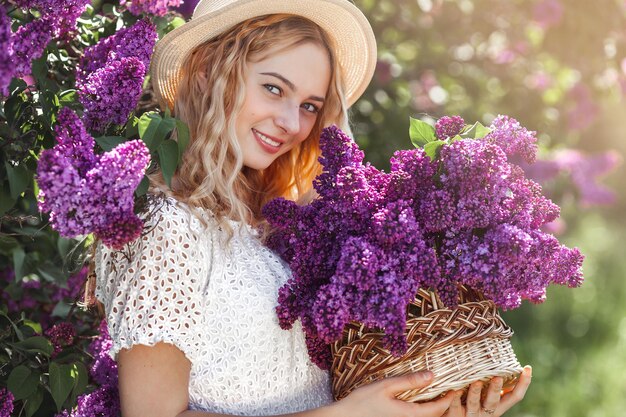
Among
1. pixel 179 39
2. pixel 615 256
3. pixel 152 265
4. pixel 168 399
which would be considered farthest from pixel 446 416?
pixel 615 256

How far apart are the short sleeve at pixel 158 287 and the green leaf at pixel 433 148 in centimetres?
53

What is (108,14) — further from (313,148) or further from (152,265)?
(152,265)

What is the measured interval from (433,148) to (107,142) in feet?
2.06

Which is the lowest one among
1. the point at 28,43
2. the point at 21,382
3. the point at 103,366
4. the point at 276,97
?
Result: the point at 103,366

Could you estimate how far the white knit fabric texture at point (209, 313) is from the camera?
165 centimetres

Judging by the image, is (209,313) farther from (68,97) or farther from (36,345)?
(68,97)

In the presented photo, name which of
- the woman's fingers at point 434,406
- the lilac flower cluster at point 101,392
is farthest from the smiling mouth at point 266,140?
the woman's fingers at point 434,406

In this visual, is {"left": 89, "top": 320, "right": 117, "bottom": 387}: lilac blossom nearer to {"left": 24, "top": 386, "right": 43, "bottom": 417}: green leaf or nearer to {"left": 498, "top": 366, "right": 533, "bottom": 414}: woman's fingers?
{"left": 24, "top": 386, "right": 43, "bottom": 417}: green leaf

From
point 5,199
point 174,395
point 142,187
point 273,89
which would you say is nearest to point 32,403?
point 174,395

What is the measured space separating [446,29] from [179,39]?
220cm

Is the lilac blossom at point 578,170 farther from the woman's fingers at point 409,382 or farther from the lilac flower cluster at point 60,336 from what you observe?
the lilac flower cluster at point 60,336

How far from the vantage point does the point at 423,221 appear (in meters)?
1.53

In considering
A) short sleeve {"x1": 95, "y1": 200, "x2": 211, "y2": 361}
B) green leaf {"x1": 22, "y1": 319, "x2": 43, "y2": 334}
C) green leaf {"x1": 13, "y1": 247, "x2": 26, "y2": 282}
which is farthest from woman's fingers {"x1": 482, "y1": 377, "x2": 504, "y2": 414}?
green leaf {"x1": 13, "y1": 247, "x2": 26, "y2": 282}

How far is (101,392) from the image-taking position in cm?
188
